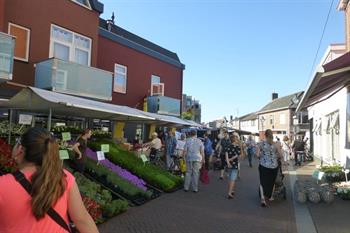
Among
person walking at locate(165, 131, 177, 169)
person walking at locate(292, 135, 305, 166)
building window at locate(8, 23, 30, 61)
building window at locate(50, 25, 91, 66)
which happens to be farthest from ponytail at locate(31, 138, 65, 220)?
person walking at locate(292, 135, 305, 166)

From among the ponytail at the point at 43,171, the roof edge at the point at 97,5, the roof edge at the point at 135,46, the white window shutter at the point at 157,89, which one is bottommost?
the ponytail at the point at 43,171

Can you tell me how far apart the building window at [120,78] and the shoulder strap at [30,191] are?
20.1 meters

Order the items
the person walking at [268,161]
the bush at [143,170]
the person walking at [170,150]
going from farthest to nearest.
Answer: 1. the person walking at [170,150]
2. the bush at [143,170]
3. the person walking at [268,161]

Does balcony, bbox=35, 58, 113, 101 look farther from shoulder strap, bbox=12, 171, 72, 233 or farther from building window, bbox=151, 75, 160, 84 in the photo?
shoulder strap, bbox=12, 171, 72, 233

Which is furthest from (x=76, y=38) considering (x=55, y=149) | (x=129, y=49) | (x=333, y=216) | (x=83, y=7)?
(x=55, y=149)

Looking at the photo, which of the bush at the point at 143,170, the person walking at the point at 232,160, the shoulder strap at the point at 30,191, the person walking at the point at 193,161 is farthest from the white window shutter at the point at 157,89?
the shoulder strap at the point at 30,191

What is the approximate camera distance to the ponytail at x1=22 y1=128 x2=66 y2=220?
220 centimetres

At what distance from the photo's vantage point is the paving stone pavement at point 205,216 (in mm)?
7410

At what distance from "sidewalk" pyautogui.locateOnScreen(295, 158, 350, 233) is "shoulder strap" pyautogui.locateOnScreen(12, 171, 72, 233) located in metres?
6.19

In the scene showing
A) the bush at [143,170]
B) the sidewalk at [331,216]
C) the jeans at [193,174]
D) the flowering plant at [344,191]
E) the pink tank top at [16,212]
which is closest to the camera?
the pink tank top at [16,212]

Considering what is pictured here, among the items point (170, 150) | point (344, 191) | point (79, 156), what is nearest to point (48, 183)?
point (79, 156)

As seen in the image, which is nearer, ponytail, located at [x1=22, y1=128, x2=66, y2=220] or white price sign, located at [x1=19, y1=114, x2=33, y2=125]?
ponytail, located at [x1=22, y1=128, x2=66, y2=220]

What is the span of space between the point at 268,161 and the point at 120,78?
14462 mm

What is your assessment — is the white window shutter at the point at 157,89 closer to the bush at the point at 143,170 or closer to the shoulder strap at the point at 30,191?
the bush at the point at 143,170
